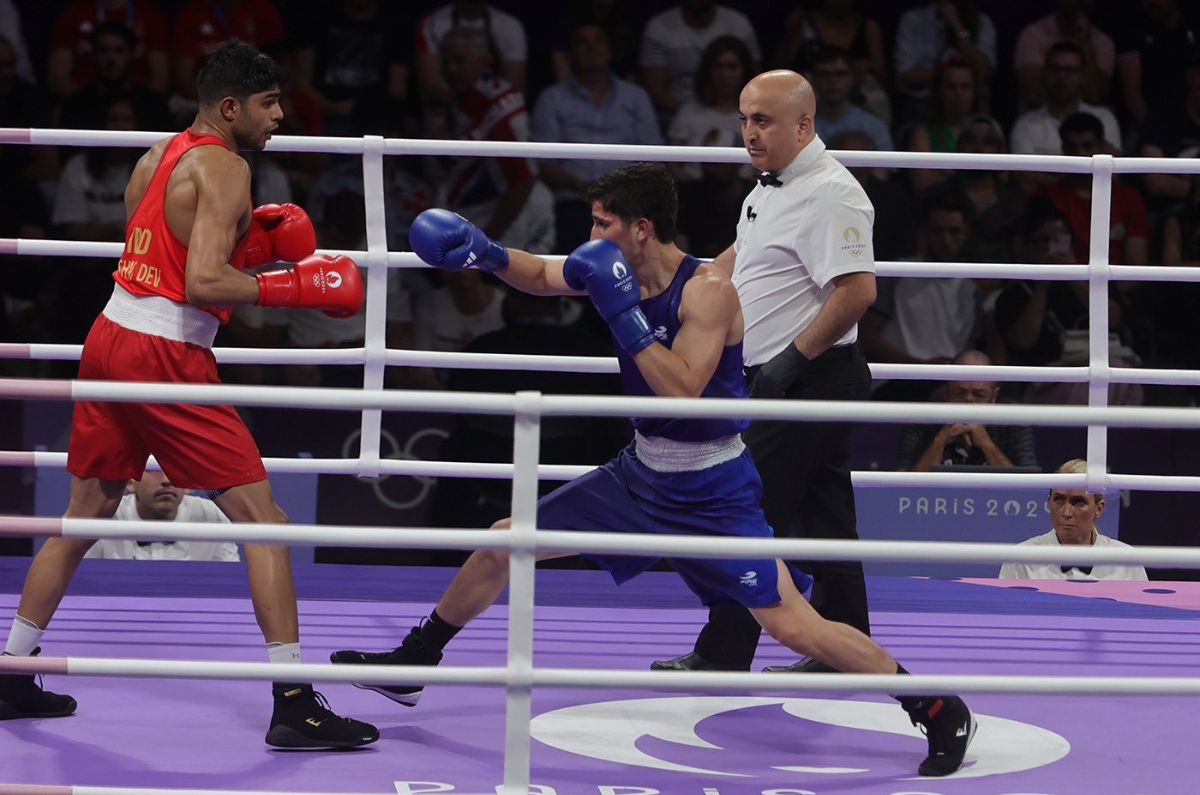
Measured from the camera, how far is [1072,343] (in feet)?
22.2

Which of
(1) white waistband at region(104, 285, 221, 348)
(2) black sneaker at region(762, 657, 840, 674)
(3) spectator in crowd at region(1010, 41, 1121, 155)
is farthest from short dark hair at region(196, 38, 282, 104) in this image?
(3) spectator in crowd at region(1010, 41, 1121, 155)

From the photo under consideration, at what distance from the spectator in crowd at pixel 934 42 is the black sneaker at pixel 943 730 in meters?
5.01

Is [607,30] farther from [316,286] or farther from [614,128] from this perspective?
[316,286]

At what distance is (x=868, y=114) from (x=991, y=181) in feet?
2.03

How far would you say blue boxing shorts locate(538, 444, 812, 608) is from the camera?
3232mm

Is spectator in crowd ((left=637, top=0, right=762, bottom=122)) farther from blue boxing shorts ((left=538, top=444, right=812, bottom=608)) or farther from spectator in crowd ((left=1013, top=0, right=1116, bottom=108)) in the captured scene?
blue boxing shorts ((left=538, top=444, right=812, bottom=608))

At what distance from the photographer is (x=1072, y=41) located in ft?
26.0

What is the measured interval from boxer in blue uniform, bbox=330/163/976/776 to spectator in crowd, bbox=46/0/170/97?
4446 millimetres

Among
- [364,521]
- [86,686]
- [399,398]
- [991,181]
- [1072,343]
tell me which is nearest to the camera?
[399,398]

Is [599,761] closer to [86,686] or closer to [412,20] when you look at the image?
[86,686]

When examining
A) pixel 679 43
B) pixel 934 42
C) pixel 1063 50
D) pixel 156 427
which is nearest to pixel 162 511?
pixel 156 427

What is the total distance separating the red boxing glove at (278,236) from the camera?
3623 mm

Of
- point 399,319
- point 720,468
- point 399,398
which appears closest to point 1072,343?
point 399,319

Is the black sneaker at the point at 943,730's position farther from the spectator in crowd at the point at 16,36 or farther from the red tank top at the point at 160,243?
the spectator in crowd at the point at 16,36
